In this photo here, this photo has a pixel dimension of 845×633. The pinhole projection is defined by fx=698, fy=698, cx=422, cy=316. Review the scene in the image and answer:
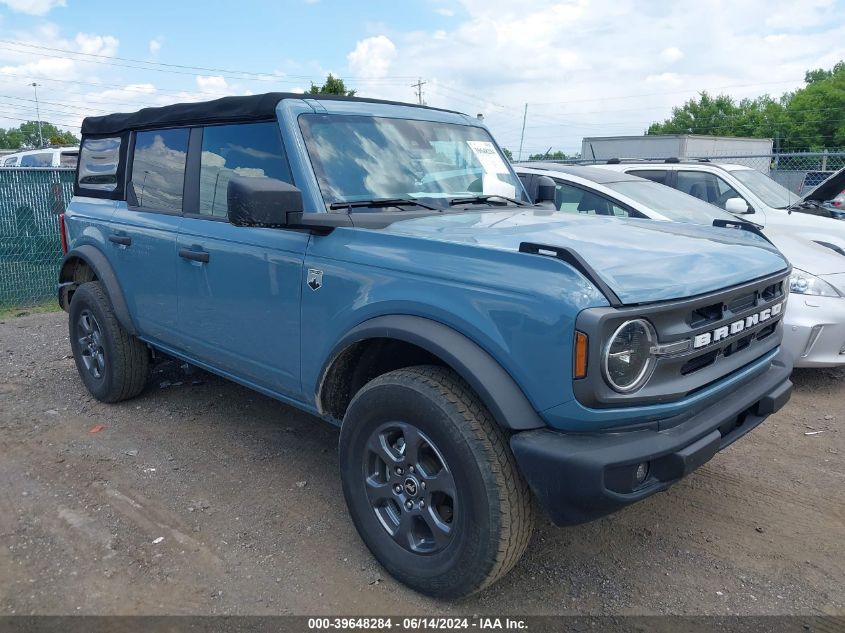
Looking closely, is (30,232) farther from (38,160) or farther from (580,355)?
(580,355)

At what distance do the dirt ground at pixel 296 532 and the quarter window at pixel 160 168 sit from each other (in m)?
1.51

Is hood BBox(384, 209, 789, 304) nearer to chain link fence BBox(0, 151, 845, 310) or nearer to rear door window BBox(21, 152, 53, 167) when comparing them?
chain link fence BBox(0, 151, 845, 310)

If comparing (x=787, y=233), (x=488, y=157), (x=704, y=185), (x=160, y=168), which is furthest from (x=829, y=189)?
(x=160, y=168)

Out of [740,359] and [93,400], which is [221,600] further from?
[93,400]

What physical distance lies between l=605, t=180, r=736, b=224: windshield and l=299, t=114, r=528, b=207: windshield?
96.0 inches

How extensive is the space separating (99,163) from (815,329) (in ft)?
17.3

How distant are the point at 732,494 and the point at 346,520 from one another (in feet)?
6.69

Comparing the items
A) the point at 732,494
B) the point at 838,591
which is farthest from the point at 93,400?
the point at 838,591

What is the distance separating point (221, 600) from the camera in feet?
9.29

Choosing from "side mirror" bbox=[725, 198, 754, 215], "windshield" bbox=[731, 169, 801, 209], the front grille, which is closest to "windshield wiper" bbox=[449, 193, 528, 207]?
the front grille

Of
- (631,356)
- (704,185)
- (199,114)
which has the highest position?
(199,114)

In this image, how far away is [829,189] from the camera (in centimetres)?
933

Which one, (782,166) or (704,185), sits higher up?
(782,166)

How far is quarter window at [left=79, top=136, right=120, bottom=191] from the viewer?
4.87 m
